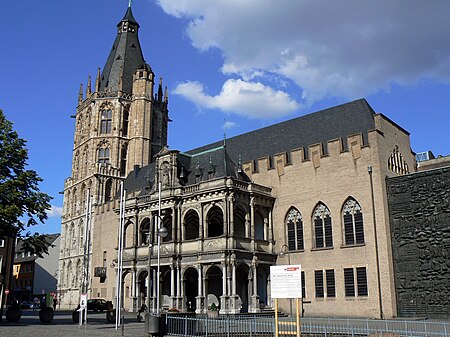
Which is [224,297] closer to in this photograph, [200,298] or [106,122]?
[200,298]

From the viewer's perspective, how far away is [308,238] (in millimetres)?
39062

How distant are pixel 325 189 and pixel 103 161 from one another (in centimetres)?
3846

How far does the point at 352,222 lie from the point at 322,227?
8.50 ft

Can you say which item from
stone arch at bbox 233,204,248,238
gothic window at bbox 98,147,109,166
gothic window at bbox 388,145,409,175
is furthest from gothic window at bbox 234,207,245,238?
gothic window at bbox 98,147,109,166

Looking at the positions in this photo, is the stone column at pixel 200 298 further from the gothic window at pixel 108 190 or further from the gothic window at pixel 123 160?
the gothic window at pixel 123 160

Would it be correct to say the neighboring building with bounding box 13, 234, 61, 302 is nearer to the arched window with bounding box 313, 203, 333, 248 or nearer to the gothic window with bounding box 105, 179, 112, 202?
the gothic window with bounding box 105, 179, 112, 202

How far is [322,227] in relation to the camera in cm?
3856

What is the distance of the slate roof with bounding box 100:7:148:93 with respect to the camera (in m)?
72.4

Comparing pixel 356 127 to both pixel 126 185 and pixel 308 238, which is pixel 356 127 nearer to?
pixel 308 238

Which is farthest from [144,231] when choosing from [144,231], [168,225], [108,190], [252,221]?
[108,190]

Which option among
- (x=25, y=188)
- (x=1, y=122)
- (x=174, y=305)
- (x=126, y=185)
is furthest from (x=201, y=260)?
(x=126, y=185)

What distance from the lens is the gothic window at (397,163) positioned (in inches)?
1486

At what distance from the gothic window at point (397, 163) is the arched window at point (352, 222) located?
3988 mm

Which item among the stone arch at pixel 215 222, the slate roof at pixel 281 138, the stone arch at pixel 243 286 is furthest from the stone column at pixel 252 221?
the slate roof at pixel 281 138
